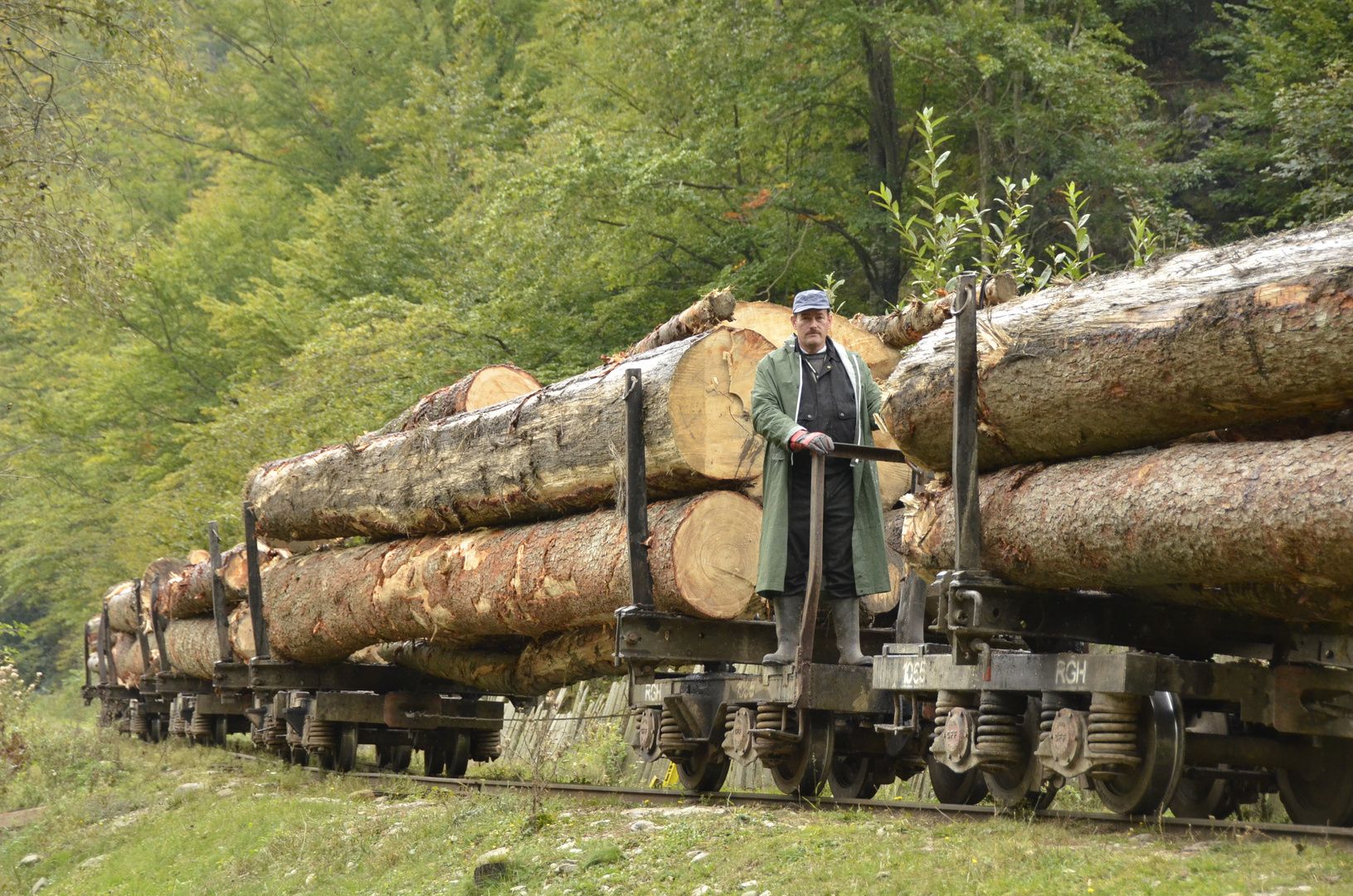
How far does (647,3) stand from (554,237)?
576 cm

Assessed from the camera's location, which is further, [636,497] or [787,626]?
[636,497]

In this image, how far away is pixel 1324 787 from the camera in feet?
17.4

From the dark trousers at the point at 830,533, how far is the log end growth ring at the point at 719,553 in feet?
1.80

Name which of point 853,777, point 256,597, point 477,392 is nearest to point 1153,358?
point 853,777

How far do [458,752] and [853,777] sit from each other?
5.37 metres

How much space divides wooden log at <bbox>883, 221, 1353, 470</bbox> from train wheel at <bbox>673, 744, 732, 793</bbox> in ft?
8.14

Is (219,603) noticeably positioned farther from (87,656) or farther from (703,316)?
(87,656)

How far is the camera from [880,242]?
21.1 m

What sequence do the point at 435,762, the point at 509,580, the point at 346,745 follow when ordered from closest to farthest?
1. the point at 509,580
2. the point at 346,745
3. the point at 435,762

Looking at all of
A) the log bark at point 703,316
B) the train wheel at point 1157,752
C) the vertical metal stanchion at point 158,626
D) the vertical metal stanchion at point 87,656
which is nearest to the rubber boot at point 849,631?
the train wheel at point 1157,752

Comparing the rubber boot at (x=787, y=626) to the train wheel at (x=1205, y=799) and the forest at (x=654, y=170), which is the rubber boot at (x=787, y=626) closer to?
the train wheel at (x=1205, y=799)

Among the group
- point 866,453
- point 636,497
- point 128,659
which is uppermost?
point 866,453

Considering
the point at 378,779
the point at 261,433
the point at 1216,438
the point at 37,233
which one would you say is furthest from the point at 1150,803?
the point at 261,433

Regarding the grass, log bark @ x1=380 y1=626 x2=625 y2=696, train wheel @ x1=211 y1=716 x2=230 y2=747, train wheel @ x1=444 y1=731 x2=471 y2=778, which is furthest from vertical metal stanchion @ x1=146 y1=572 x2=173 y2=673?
log bark @ x1=380 y1=626 x2=625 y2=696
